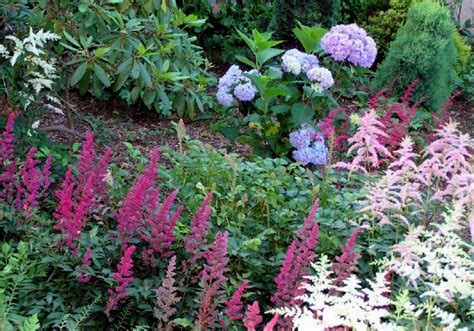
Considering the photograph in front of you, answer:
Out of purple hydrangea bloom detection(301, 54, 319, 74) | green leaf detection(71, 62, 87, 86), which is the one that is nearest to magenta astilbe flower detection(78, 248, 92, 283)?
green leaf detection(71, 62, 87, 86)

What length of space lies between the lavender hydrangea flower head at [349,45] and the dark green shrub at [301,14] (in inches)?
102

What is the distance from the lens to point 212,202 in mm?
3314

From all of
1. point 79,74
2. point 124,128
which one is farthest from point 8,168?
point 124,128

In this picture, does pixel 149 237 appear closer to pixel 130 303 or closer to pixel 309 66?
pixel 130 303

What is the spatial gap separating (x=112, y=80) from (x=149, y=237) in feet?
8.10

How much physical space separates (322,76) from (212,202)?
3.63 ft

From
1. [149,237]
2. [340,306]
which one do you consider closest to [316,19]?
[149,237]

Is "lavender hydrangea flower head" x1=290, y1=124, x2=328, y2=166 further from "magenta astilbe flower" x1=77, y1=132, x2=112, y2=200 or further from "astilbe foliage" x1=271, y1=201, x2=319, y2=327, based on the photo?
"astilbe foliage" x1=271, y1=201, x2=319, y2=327

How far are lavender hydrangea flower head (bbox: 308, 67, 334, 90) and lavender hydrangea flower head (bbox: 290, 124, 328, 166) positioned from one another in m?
0.27

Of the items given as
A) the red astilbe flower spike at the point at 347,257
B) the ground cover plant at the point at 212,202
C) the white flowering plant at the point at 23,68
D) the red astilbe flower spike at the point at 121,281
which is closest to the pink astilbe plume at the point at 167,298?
the ground cover plant at the point at 212,202

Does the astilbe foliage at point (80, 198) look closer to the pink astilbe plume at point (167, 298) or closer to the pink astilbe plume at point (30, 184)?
the pink astilbe plume at point (30, 184)

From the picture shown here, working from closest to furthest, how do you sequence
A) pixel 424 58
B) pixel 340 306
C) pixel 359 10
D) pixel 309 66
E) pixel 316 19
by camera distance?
pixel 340 306, pixel 309 66, pixel 424 58, pixel 316 19, pixel 359 10

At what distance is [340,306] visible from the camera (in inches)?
74.5

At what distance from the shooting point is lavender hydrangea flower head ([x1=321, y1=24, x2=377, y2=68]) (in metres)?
4.15
